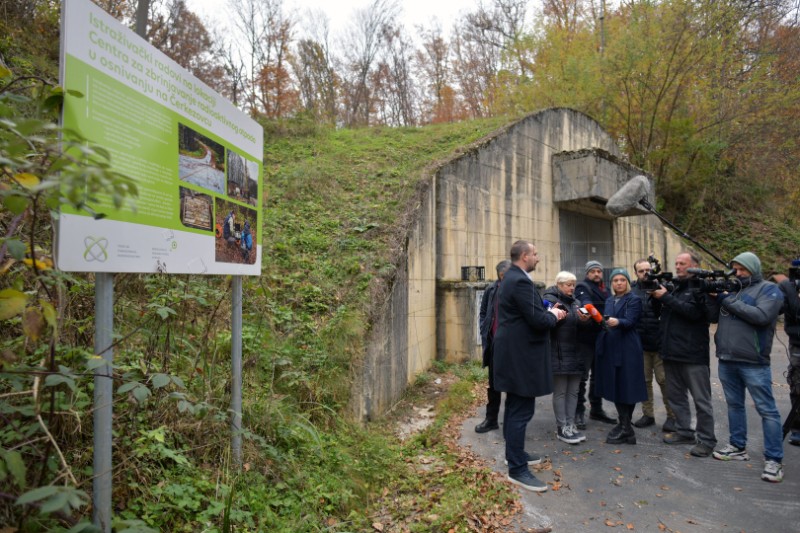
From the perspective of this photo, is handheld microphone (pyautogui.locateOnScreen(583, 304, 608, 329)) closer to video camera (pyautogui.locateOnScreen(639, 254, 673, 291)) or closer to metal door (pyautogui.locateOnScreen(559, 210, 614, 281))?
video camera (pyautogui.locateOnScreen(639, 254, 673, 291))

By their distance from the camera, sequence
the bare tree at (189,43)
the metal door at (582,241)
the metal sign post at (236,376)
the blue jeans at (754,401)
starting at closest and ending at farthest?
the metal sign post at (236,376)
the blue jeans at (754,401)
the metal door at (582,241)
the bare tree at (189,43)

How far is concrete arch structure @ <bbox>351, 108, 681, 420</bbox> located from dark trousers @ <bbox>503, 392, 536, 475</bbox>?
5.33 ft

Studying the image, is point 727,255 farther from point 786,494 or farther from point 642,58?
point 786,494

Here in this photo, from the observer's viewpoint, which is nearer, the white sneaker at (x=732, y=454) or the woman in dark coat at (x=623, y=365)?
the white sneaker at (x=732, y=454)

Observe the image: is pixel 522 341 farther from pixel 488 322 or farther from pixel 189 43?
pixel 189 43

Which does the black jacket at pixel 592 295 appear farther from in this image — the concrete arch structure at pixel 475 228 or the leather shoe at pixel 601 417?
the concrete arch structure at pixel 475 228

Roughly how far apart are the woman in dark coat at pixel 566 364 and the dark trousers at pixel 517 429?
106 centimetres

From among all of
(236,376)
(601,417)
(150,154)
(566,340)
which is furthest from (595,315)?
(150,154)

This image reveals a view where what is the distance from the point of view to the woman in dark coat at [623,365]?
4848mm

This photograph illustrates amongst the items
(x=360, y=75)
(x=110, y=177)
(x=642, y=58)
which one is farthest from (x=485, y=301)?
(x=360, y=75)

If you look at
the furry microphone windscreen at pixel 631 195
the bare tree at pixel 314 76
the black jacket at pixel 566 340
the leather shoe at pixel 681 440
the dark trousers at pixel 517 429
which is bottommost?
the leather shoe at pixel 681 440

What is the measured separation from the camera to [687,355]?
4.75 meters

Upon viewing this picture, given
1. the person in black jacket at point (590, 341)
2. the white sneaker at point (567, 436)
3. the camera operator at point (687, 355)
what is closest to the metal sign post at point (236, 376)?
the white sneaker at point (567, 436)

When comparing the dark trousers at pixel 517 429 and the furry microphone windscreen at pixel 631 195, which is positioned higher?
the furry microphone windscreen at pixel 631 195
